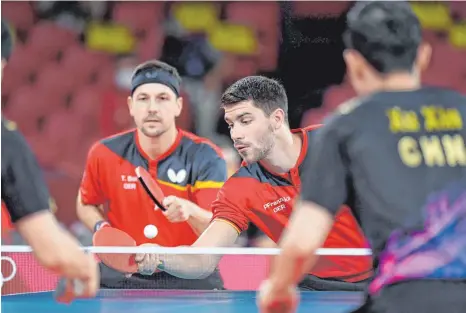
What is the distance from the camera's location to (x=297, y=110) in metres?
6.50

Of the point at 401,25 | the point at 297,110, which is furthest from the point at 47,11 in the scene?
the point at 401,25

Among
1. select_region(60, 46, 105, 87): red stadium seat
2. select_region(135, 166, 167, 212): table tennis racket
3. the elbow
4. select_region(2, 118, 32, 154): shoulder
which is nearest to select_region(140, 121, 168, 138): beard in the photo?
select_region(135, 166, 167, 212): table tennis racket

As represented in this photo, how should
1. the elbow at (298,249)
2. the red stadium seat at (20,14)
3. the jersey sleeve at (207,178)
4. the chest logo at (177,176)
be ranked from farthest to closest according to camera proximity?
the red stadium seat at (20,14), the chest logo at (177,176), the jersey sleeve at (207,178), the elbow at (298,249)

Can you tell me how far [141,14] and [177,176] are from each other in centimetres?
426

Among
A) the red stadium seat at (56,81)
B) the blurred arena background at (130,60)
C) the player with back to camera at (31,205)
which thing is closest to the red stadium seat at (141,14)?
the blurred arena background at (130,60)

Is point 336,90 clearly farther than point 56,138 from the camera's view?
No

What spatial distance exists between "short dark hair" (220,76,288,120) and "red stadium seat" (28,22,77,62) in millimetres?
4915

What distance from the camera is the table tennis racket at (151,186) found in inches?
209

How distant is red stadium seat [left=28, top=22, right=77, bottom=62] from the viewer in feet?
31.0

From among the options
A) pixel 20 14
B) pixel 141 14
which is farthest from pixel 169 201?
pixel 20 14

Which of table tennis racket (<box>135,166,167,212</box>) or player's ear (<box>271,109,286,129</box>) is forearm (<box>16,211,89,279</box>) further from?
table tennis racket (<box>135,166,167,212</box>)

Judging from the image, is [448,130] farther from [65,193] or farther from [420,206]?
[65,193]

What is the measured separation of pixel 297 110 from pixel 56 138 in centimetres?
312

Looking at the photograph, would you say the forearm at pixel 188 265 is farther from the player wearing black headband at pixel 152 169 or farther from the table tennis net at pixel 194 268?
the player wearing black headband at pixel 152 169
